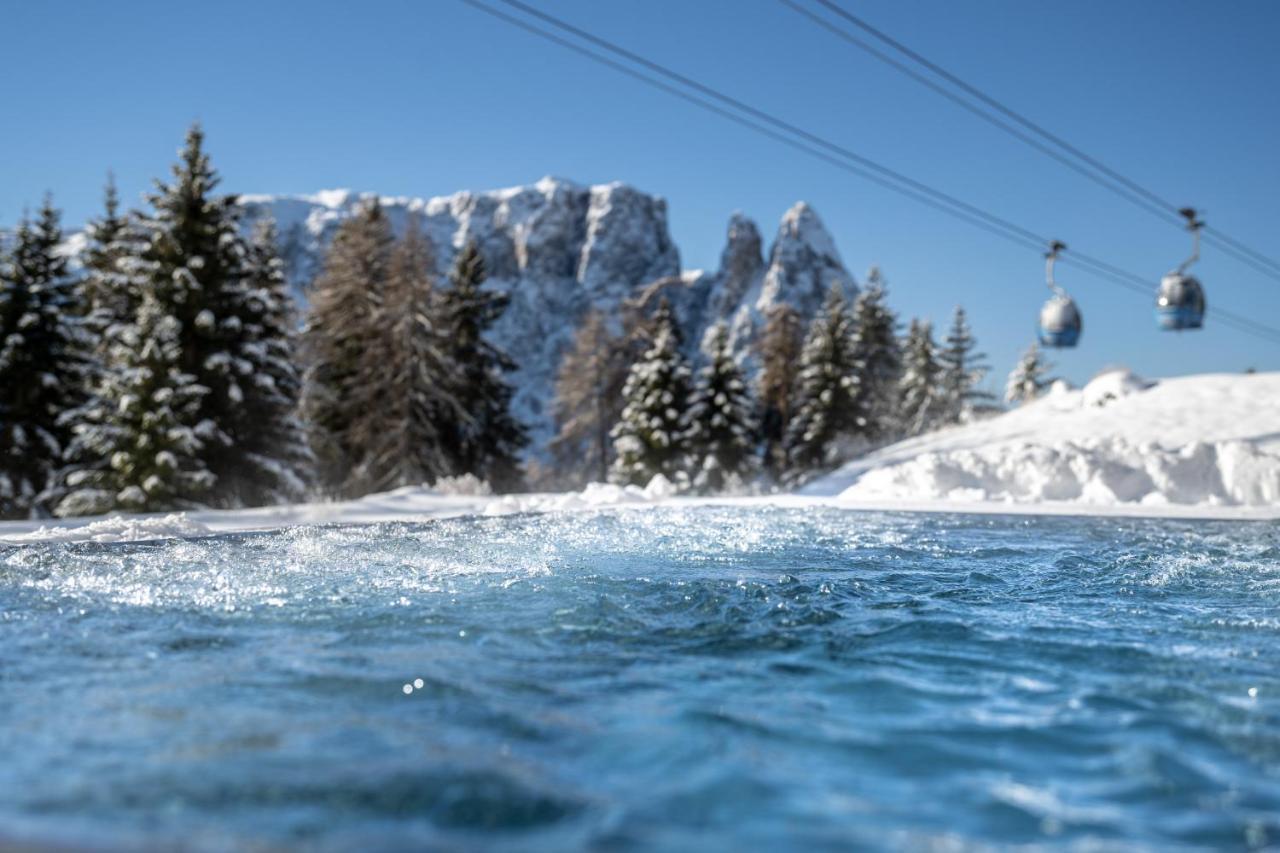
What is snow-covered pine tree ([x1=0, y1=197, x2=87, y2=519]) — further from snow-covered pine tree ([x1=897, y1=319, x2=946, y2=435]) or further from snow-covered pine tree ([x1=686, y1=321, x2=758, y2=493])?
snow-covered pine tree ([x1=897, y1=319, x2=946, y2=435])

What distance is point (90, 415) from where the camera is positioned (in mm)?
16594

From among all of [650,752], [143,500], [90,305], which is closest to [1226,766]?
[650,752]

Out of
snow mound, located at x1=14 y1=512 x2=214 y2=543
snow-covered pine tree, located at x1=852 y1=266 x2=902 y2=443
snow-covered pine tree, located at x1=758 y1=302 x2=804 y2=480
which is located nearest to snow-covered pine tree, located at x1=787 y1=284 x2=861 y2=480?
snow-covered pine tree, located at x1=758 y1=302 x2=804 y2=480

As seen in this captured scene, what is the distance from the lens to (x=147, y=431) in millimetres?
16156

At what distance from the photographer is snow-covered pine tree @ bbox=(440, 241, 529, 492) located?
26266 mm

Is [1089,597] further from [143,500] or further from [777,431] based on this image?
[777,431]

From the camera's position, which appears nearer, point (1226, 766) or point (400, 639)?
point (1226, 766)

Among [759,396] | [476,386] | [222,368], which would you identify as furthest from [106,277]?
[759,396]

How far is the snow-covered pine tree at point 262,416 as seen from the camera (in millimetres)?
18266

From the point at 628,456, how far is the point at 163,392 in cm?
1346

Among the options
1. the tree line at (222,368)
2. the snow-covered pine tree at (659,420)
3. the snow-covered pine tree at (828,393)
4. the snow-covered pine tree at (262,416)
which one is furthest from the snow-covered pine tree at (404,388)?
the snow-covered pine tree at (828,393)

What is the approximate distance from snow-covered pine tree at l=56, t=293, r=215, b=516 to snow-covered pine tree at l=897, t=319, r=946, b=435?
106 ft

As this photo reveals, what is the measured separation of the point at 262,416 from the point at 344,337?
22.4ft

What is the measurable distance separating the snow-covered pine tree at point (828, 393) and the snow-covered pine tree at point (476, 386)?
34.0 ft
